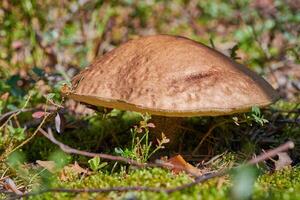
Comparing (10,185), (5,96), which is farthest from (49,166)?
(5,96)

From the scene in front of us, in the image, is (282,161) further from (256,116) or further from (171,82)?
(171,82)

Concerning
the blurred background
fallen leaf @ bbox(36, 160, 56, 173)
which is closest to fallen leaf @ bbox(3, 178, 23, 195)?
the blurred background

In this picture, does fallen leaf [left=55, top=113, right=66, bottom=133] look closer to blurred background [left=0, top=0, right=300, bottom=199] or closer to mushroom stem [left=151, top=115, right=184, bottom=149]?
blurred background [left=0, top=0, right=300, bottom=199]

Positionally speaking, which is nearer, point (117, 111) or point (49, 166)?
point (49, 166)

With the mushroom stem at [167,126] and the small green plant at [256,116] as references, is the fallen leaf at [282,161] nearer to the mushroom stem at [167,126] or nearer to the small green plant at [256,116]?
the small green plant at [256,116]

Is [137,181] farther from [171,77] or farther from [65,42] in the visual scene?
[65,42]

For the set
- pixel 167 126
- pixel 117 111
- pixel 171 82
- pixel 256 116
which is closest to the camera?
pixel 171 82

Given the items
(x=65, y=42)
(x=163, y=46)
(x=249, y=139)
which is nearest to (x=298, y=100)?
(x=249, y=139)
